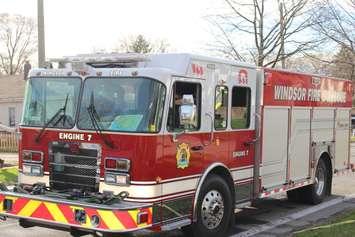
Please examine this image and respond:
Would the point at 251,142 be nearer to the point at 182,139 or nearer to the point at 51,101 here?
the point at 182,139

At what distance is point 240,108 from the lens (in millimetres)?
8617

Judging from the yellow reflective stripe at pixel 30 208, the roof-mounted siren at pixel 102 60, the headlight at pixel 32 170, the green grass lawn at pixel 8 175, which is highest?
the roof-mounted siren at pixel 102 60

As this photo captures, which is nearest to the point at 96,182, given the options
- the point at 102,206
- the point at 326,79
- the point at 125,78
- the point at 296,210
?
the point at 102,206

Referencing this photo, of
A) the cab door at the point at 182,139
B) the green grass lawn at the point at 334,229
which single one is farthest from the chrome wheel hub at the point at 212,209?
the green grass lawn at the point at 334,229

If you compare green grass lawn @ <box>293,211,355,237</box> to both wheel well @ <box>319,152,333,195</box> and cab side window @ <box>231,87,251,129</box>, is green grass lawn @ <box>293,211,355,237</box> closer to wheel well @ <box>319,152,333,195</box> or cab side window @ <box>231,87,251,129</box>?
cab side window @ <box>231,87,251,129</box>

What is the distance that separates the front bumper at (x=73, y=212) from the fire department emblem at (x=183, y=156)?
78 centimetres

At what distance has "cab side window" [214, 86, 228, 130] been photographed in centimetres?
798

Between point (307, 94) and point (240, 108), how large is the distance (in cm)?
254

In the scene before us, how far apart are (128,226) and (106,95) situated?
168 cm

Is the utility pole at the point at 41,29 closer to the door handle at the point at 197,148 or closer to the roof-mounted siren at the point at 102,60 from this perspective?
the roof-mounted siren at the point at 102,60

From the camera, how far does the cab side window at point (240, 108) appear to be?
845 centimetres

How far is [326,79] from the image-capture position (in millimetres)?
11547

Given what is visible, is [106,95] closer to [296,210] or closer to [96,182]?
[96,182]

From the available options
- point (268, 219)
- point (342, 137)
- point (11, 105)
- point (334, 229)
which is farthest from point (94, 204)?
point (11, 105)
